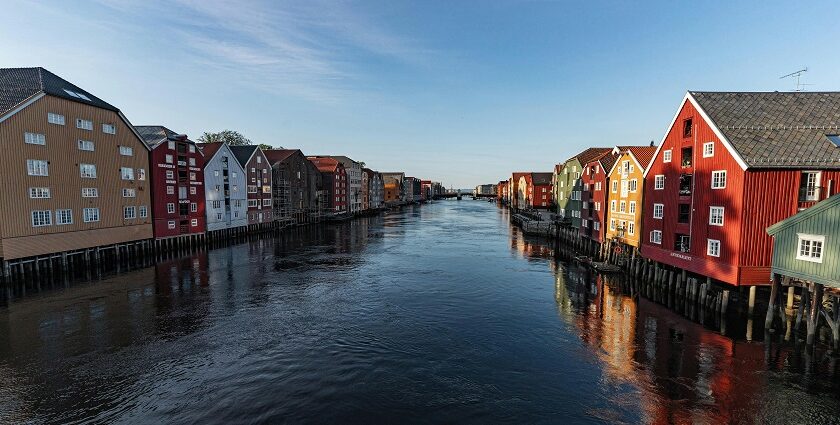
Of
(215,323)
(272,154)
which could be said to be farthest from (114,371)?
(272,154)

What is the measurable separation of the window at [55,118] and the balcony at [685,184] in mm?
62330

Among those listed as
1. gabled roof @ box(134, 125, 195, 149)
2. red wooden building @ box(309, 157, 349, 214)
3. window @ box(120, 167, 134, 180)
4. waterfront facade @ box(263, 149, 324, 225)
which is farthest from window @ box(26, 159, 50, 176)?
red wooden building @ box(309, 157, 349, 214)

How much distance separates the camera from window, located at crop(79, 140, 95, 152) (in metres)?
43.4

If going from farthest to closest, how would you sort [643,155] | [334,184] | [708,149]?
[334,184] → [643,155] → [708,149]

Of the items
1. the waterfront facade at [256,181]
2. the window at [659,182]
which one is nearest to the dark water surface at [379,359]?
the window at [659,182]

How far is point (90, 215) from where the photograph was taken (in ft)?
146

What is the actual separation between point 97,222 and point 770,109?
6914cm

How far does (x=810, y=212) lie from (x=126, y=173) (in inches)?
2636

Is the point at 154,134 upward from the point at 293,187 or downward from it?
upward

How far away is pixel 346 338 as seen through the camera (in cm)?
2388

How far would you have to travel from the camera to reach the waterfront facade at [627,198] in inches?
1694

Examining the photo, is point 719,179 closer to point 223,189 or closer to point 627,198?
point 627,198

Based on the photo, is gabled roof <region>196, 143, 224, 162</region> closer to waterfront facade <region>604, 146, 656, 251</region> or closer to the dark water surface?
the dark water surface

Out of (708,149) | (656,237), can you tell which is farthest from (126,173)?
(708,149)
